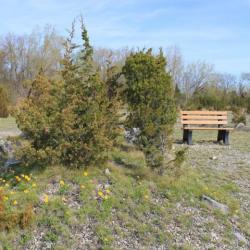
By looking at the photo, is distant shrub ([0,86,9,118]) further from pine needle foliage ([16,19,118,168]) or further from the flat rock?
the flat rock

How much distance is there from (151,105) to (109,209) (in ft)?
6.60

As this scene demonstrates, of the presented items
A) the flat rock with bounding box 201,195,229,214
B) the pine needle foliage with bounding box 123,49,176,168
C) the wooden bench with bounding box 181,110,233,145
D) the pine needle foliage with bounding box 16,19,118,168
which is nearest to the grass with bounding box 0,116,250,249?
the flat rock with bounding box 201,195,229,214

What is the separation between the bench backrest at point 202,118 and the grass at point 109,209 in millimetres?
6272

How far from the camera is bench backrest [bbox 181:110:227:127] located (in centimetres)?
1225

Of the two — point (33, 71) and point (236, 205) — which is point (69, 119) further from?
point (33, 71)

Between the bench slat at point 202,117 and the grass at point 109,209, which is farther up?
the bench slat at point 202,117

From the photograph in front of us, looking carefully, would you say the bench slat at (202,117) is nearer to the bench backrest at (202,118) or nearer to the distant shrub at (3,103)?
the bench backrest at (202,118)

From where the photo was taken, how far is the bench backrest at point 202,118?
1225 cm

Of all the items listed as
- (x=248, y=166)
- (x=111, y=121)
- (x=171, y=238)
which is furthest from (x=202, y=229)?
(x=248, y=166)

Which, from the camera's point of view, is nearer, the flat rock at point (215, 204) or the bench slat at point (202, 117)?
the flat rock at point (215, 204)

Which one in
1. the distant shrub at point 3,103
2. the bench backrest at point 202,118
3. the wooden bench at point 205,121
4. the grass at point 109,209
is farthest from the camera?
the distant shrub at point 3,103

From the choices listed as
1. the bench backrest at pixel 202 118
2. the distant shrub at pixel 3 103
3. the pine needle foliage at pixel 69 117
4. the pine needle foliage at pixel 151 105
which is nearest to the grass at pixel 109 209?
the pine needle foliage at pixel 69 117

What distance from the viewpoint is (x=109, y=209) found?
4711 millimetres

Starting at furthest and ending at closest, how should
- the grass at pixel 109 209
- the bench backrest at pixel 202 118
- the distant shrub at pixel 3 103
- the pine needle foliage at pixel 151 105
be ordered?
1. the distant shrub at pixel 3 103
2. the bench backrest at pixel 202 118
3. the pine needle foliage at pixel 151 105
4. the grass at pixel 109 209
